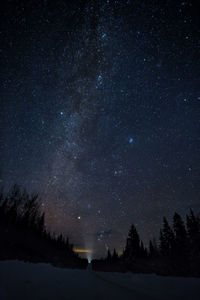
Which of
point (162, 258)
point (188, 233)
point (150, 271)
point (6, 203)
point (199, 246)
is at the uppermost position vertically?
point (6, 203)

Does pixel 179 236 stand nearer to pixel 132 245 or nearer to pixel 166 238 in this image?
pixel 166 238

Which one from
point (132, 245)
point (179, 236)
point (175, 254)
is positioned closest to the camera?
point (175, 254)

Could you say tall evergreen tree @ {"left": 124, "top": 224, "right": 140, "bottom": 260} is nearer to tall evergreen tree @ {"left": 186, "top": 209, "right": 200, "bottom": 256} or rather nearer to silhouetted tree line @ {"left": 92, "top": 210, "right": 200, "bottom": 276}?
silhouetted tree line @ {"left": 92, "top": 210, "right": 200, "bottom": 276}

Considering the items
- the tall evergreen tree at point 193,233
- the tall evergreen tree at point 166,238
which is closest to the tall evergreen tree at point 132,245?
the tall evergreen tree at point 166,238

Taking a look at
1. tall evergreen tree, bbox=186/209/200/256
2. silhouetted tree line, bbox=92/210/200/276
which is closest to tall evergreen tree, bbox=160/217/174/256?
silhouetted tree line, bbox=92/210/200/276

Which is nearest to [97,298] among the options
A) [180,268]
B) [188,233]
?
[180,268]

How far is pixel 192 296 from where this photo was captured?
8680mm

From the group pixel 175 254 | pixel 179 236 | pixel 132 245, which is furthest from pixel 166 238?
pixel 132 245

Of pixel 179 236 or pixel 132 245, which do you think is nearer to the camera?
pixel 179 236

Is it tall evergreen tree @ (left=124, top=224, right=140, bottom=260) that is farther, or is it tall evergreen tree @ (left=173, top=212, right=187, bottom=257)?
tall evergreen tree @ (left=124, top=224, right=140, bottom=260)

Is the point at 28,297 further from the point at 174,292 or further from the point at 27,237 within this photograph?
the point at 27,237

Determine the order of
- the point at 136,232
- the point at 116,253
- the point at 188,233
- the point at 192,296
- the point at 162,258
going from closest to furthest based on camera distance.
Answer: the point at 192,296
the point at 162,258
the point at 188,233
the point at 136,232
the point at 116,253

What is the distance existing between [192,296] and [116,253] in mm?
81822

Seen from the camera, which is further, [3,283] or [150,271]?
[150,271]
